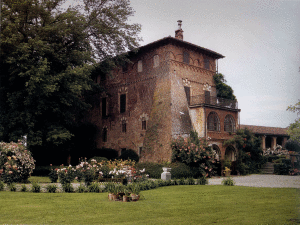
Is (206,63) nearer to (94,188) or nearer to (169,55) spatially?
(169,55)

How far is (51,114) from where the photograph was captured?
23.6 metres

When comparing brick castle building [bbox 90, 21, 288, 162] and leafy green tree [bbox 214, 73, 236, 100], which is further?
leafy green tree [bbox 214, 73, 236, 100]

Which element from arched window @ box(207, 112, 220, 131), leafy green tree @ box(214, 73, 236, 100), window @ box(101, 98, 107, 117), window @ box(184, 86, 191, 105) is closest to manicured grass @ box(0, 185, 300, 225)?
arched window @ box(207, 112, 220, 131)

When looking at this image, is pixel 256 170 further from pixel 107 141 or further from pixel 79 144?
pixel 79 144

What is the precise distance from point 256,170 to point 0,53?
22169 mm

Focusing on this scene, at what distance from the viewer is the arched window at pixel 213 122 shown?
80.4ft

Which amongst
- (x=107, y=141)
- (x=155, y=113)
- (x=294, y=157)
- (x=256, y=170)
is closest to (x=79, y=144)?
(x=107, y=141)

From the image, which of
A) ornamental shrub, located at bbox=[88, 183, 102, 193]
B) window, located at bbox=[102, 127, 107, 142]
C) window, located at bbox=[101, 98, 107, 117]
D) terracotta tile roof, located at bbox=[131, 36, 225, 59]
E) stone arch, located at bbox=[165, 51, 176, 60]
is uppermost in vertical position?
terracotta tile roof, located at bbox=[131, 36, 225, 59]

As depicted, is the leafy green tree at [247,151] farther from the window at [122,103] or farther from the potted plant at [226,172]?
the window at [122,103]

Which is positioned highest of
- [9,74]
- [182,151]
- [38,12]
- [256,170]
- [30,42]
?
[38,12]

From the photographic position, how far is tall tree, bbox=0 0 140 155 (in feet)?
66.8

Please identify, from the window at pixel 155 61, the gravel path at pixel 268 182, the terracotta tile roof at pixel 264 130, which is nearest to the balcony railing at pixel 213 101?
the window at pixel 155 61

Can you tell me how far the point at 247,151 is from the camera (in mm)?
26547

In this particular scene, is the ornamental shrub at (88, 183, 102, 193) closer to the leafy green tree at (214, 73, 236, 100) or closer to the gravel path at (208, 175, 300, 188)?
the gravel path at (208, 175, 300, 188)
